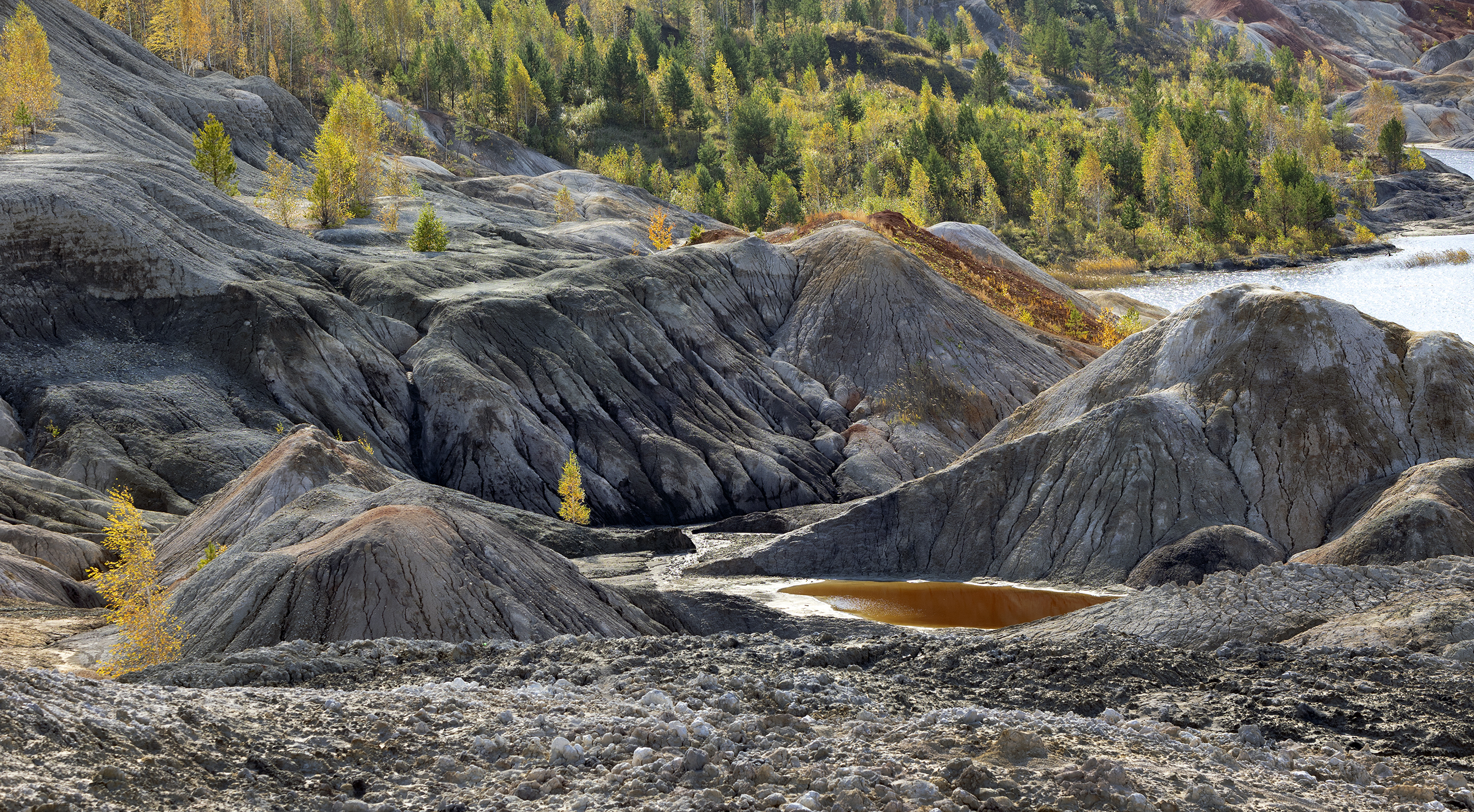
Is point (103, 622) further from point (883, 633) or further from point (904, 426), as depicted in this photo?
point (904, 426)

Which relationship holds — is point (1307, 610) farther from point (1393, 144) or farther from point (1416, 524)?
point (1393, 144)

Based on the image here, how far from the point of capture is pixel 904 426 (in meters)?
45.4

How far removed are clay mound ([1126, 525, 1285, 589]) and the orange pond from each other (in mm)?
1245

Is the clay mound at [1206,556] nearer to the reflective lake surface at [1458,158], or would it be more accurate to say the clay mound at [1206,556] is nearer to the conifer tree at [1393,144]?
the conifer tree at [1393,144]

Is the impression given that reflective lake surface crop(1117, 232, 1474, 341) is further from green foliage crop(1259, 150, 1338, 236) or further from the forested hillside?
the forested hillside

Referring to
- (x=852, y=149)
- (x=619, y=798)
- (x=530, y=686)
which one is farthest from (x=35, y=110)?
(x=852, y=149)

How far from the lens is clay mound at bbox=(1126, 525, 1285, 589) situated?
2483 cm

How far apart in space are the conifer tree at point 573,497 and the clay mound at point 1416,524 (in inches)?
840

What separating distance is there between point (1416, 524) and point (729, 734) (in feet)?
64.1

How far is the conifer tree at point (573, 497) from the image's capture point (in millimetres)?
36312

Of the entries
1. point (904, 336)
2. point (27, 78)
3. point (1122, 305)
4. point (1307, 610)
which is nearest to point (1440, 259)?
point (1122, 305)

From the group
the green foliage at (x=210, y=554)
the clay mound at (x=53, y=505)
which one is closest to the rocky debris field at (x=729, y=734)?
the green foliage at (x=210, y=554)

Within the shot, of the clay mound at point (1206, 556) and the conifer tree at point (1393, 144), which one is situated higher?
the conifer tree at point (1393, 144)

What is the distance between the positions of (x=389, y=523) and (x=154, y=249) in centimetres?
2491
